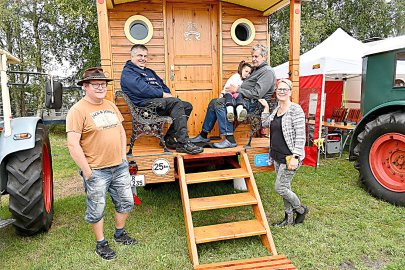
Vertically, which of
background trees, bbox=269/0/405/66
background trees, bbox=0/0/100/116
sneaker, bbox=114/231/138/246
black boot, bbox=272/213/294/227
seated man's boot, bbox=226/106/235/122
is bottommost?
sneaker, bbox=114/231/138/246

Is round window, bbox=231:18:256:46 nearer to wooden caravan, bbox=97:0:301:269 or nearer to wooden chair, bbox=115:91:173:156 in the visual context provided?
wooden caravan, bbox=97:0:301:269

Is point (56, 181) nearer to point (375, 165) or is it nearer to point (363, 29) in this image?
point (375, 165)

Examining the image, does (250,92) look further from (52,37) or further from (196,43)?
(52,37)

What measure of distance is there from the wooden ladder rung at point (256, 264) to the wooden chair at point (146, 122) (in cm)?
130

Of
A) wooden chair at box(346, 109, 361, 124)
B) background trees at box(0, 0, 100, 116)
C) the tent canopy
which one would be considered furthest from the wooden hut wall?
background trees at box(0, 0, 100, 116)

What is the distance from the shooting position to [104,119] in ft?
8.89

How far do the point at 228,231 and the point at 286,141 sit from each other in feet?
3.50

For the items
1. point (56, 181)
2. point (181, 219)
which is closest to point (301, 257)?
point (181, 219)

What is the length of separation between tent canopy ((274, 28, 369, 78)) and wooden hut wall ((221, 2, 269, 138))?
2642 millimetres

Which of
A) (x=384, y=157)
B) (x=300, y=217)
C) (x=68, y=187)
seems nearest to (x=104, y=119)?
(x=300, y=217)

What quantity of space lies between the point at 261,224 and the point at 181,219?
1081mm

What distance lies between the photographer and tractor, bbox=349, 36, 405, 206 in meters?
4.12

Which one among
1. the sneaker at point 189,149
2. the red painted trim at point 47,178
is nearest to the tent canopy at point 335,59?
the sneaker at point 189,149

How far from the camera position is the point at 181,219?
12.2 feet
